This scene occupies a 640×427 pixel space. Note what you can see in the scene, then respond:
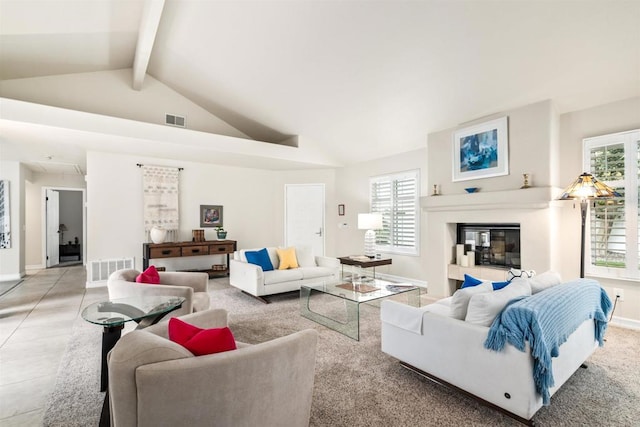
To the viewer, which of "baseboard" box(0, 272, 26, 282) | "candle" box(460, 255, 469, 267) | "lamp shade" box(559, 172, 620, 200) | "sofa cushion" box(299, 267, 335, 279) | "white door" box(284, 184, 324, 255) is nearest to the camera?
"lamp shade" box(559, 172, 620, 200)

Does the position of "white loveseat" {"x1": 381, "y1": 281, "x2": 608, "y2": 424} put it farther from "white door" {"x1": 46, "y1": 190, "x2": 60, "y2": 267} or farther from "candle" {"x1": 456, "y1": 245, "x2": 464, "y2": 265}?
"white door" {"x1": 46, "y1": 190, "x2": 60, "y2": 267}

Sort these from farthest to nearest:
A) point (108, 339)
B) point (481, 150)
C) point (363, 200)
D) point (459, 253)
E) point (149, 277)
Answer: point (363, 200)
point (459, 253)
point (481, 150)
point (149, 277)
point (108, 339)

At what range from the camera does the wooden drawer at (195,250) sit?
586 cm

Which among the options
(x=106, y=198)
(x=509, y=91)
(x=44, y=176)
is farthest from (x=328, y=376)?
(x=44, y=176)

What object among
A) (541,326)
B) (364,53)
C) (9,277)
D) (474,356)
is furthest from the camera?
(9,277)

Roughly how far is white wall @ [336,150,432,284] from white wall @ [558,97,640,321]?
1.91 metres

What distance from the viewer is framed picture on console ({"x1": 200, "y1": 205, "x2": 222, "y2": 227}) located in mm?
6566

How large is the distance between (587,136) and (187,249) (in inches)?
252

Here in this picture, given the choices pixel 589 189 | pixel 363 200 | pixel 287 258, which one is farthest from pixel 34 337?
pixel 589 189

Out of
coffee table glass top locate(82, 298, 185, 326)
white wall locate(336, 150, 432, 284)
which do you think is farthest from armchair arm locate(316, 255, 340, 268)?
coffee table glass top locate(82, 298, 185, 326)

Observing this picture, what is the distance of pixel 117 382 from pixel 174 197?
5.61 meters

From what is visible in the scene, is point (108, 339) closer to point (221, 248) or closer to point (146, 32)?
point (146, 32)

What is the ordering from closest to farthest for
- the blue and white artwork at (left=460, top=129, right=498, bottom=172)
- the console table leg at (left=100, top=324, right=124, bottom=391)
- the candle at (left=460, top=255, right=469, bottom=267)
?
the console table leg at (left=100, top=324, right=124, bottom=391) → the blue and white artwork at (left=460, top=129, right=498, bottom=172) → the candle at (left=460, top=255, right=469, bottom=267)

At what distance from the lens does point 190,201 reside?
6.44 meters
